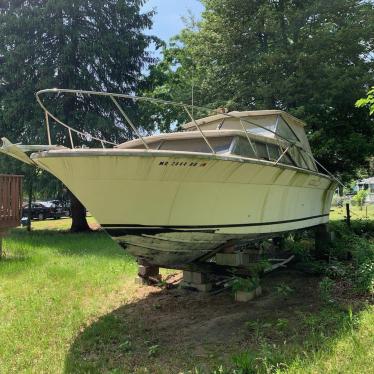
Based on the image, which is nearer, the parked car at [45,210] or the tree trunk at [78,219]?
the tree trunk at [78,219]

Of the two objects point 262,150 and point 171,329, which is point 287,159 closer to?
point 262,150

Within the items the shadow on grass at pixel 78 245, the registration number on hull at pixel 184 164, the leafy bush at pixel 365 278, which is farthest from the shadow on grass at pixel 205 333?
the shadow on grass at pixel 78 245

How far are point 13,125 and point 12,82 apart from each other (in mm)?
1624

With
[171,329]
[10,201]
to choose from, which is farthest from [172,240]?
[10,201]

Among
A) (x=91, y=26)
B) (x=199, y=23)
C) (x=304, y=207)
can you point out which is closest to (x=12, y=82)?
(x=91, y=26)

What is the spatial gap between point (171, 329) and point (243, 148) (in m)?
2.66

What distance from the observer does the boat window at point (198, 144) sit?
5961 mm

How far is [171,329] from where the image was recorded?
5176 mm

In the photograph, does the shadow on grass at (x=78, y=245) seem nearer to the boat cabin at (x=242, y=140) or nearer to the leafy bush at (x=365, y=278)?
the boat cabin at (x=242, y=140)

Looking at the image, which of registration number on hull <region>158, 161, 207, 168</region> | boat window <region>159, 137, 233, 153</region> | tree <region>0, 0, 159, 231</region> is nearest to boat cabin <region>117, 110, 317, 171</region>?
boat window <region>159, 137, 233, 153</region>

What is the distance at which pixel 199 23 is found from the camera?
1658 centimetres

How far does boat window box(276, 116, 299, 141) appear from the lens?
7.64 metres

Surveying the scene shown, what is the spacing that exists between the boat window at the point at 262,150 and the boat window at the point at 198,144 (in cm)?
60

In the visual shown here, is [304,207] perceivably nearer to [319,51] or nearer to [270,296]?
[270,296]
